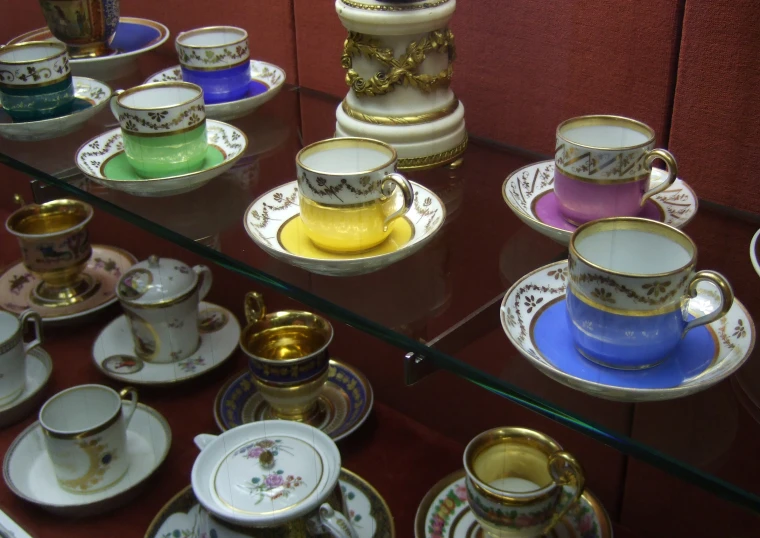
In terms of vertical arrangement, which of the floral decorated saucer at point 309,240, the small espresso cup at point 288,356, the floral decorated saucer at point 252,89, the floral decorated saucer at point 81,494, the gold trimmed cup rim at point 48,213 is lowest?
the floral decorated saucer at point 81,494

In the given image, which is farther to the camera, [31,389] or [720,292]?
[31,389]

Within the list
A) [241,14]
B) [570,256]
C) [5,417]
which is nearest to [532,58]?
[570,256]

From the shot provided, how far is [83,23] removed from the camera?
2.66 ft

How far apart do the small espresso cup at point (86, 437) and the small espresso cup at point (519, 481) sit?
1.15 ft

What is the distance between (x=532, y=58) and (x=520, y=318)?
0.79 ft

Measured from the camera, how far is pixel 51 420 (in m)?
0.81

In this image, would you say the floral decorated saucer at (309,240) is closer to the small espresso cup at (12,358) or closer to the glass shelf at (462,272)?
the glass shelf at (462,272)

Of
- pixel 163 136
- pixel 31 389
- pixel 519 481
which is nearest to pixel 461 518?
pixel 519 481

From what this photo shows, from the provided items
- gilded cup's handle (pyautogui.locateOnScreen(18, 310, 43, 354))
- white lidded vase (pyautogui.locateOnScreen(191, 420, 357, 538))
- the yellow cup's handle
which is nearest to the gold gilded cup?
gilded cup's handle (pyautogui.locateOnScreen(18, 310, 43, 354))

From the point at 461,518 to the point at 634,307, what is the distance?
1.16 ft

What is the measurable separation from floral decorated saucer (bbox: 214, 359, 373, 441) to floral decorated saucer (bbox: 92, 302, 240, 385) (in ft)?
0.16

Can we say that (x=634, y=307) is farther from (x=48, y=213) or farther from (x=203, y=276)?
(x=48, y=213)

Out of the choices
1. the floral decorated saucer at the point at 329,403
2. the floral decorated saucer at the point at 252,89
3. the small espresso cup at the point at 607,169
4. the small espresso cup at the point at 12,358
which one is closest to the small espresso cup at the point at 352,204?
the small espresso cup at the point at 607,169

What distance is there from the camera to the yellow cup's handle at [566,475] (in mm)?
625
